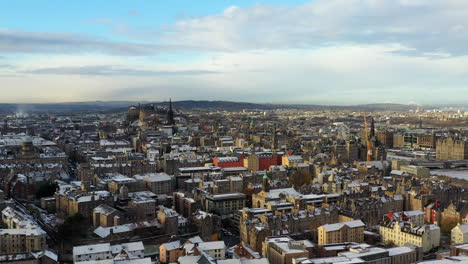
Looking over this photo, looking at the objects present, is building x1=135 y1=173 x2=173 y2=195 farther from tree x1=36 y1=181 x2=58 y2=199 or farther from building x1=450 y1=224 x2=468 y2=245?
building x1=450 y1=224 x2=468 y2=245

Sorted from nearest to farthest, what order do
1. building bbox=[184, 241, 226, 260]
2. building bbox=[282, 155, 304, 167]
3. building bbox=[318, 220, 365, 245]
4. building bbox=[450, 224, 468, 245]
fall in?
building bbox=[184, 241, 226, 260]
building bbox=[450, 224, 468, 245]
building bbox=[318, 220, 365, 245]
building bbox=[282, 155, 304, 167]

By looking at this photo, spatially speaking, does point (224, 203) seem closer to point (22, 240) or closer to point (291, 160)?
point (22, 240)

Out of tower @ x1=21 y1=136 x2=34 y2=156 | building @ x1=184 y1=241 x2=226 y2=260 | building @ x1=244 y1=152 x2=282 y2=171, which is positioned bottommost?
building @ x1=184 y1=241 x2=226 y2=260

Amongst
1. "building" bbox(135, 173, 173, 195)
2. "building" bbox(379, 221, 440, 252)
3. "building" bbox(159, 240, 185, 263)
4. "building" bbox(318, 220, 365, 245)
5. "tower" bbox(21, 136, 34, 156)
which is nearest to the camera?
"building" bbox(159, 240, 185, 263)

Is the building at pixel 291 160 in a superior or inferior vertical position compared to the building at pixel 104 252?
superior

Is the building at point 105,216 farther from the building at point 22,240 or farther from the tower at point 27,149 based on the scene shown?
the tower at point 27,149

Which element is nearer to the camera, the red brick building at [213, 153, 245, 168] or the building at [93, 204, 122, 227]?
the building at [93, 204, 122, 227]

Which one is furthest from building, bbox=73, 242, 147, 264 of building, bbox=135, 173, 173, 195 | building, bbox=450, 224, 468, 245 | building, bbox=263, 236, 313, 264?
A: building, bbox=450, 224, 468, 245

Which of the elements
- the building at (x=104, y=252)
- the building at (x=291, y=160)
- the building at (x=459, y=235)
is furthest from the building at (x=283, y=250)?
the building at (x=291, y=160)

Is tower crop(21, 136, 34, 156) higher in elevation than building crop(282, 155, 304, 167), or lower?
higher
